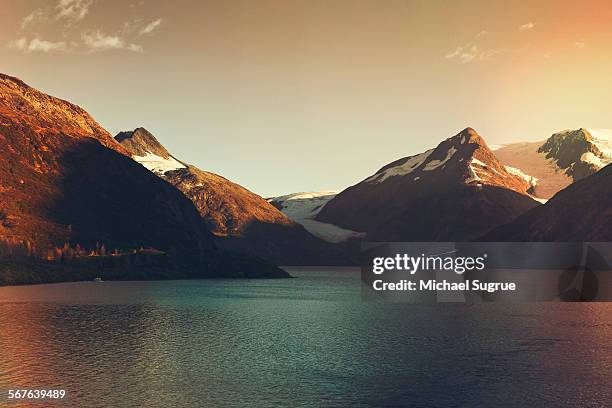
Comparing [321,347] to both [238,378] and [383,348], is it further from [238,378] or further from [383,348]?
[238,378]

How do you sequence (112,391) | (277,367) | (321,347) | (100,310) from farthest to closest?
(100,310) → (321,347) → (277,367) → (112,391)

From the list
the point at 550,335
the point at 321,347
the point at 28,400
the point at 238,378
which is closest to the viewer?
the point at 28,400

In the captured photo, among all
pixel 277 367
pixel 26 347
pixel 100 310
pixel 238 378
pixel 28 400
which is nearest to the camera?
pixel 28 400

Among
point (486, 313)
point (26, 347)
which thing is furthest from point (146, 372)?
point (486, 313)

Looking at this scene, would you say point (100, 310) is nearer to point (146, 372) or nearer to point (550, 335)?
point (146, 372)

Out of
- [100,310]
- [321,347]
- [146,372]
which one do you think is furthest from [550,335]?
[100,310]

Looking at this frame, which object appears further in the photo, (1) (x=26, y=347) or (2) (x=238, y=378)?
(1) (x=26, y=347)
